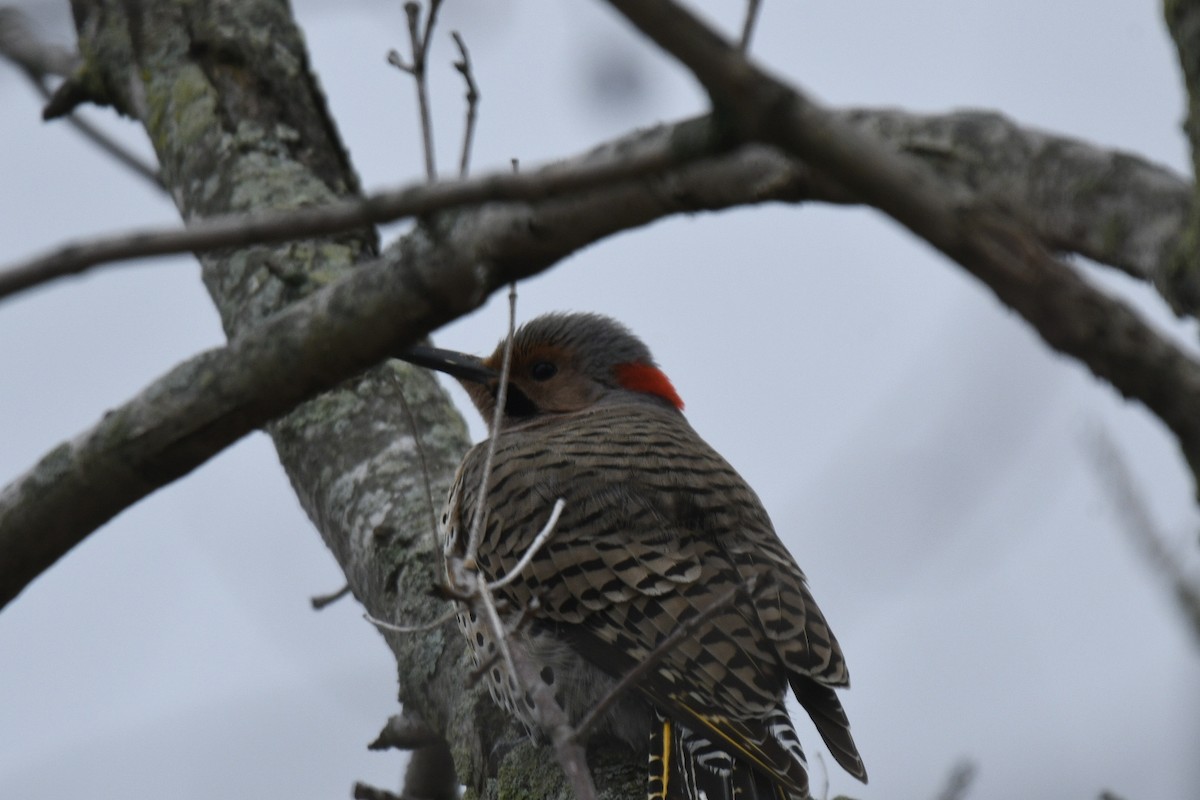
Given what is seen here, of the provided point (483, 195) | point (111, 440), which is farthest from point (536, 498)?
point (483, 195)

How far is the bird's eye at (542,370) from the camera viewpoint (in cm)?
A: 569

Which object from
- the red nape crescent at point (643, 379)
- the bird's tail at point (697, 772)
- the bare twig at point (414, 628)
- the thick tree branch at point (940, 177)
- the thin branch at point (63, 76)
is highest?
the thin branch at point (63, 76)

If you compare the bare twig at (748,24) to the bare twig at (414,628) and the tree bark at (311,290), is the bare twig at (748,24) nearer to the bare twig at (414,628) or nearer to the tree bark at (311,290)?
the bare twig at (414,628)

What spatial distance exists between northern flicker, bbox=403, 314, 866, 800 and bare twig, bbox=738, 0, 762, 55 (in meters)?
1.80

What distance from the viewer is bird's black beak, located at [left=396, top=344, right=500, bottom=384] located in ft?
17.3

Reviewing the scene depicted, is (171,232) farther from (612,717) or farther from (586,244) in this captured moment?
(612,717)

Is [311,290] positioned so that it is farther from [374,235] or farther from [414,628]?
[414,628]

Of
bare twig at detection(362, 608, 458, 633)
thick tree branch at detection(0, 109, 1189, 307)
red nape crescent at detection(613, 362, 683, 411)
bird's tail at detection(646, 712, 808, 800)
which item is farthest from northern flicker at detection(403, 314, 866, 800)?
thick tree branch at detection(0, 109, 1189, 307)

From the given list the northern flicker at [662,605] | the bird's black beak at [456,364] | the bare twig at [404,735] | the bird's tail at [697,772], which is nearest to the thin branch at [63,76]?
the bird's black beak at [456,364]

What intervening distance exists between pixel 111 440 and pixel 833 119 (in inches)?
72.2

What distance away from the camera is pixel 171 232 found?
1.75 m

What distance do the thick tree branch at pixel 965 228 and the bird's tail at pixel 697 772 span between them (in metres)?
2.20

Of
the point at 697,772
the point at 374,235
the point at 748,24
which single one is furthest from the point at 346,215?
the point at 374,235

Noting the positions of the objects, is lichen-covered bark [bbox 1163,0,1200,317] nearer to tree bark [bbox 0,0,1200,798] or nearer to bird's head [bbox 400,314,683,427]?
tree bark [bbox 0,0,1200,798]
